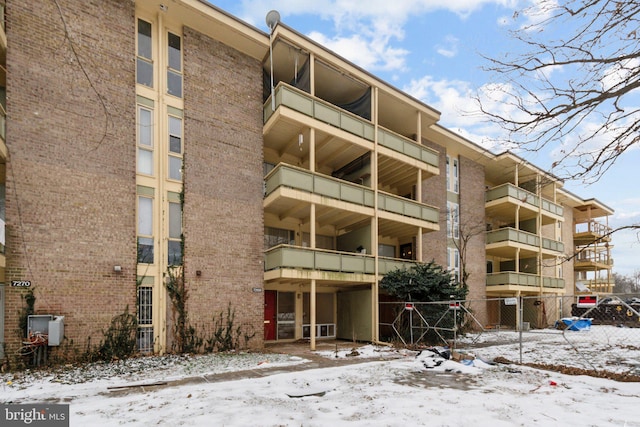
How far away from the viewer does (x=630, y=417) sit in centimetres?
617

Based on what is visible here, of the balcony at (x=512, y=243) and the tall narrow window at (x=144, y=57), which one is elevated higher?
the tall narrow window at (x=144, y=57)

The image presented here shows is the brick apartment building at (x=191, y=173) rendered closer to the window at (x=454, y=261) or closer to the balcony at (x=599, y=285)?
the window at (x=454, y=261)

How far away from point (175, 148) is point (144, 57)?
10.6 feet

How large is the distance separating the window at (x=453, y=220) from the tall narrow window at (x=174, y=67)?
16.9 m

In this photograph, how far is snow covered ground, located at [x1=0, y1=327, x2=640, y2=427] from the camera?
6207 millimetres

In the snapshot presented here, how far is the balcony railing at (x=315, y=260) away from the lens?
1434 cm

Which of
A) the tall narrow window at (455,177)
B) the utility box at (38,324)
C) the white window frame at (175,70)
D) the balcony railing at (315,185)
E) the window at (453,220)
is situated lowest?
the utility box at (38,324)

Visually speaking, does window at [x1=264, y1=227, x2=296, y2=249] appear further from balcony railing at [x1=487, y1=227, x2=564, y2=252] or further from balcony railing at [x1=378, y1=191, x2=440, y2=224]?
balcony railing at [x1=487, y1=227, x2=564, y2=252]

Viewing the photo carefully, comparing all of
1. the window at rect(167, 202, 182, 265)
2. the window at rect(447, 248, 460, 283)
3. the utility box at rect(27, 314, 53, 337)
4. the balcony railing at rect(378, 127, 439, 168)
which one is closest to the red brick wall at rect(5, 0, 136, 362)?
the utility box at rect(27, 314, 53, 337)

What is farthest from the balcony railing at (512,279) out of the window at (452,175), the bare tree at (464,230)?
the window at (452,175)

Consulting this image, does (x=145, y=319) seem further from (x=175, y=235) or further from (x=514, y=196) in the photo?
(x=514, y=196)

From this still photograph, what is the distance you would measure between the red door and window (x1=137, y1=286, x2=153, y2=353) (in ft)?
18.3

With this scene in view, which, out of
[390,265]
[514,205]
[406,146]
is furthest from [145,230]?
[514,205]

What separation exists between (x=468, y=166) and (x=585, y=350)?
13389 millimetres
